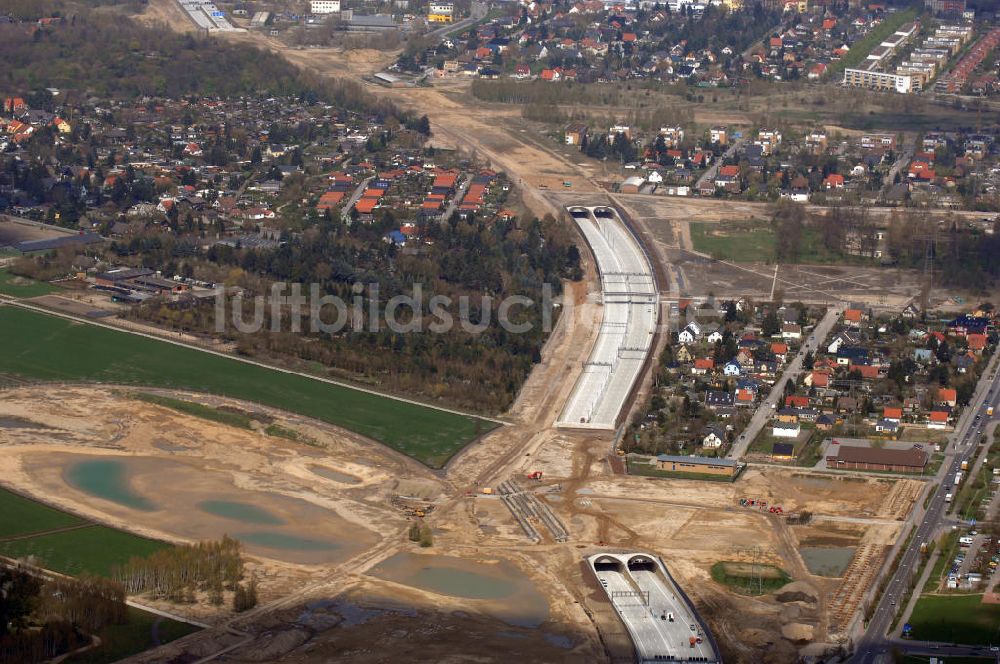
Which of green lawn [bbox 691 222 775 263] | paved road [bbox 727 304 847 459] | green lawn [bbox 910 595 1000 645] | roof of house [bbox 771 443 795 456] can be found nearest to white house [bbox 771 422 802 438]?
paved road [bbox 727 304 847 459]

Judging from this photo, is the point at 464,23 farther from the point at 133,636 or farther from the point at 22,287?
the point at 133,636

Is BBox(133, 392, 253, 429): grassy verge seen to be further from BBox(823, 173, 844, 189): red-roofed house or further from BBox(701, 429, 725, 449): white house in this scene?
BBox(823, 173, 844, 189): red-roofed house

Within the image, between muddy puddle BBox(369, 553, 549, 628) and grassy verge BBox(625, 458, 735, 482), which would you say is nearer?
muddy puddle BBox(369, 553, 549, 628)

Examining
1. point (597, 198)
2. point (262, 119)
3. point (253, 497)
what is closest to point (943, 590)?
point (253, 497)

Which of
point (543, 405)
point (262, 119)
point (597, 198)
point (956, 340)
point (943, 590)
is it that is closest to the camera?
point (943, 590)

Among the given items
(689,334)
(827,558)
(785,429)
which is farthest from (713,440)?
(689,334)

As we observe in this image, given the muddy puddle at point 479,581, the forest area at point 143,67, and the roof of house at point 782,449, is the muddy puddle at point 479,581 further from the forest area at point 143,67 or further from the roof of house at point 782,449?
the forest area at point 143,67

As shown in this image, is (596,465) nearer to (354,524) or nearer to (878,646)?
(354,524)
